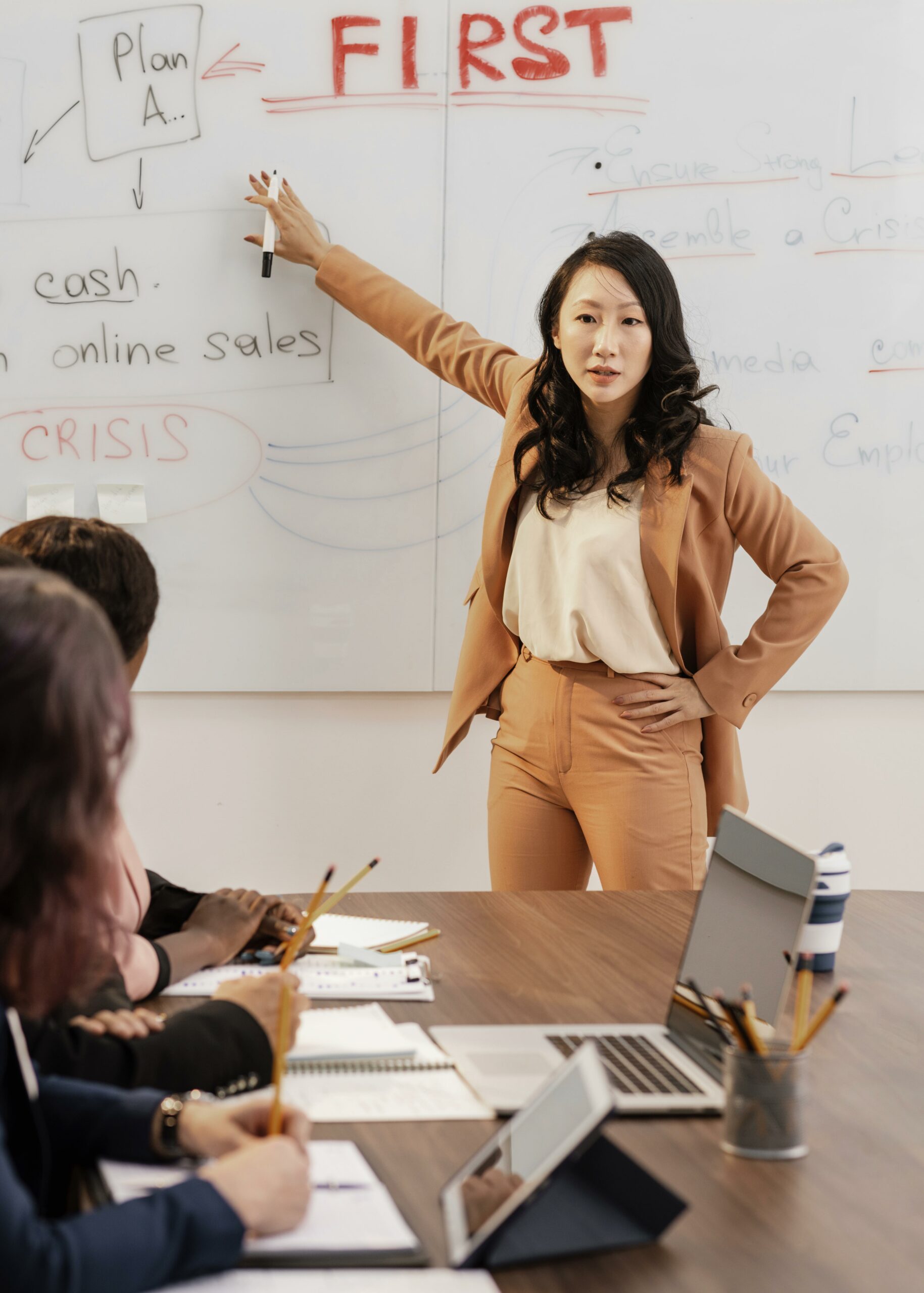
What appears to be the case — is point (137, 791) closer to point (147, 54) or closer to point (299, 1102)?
point (147, 54)

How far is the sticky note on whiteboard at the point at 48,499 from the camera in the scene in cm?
253

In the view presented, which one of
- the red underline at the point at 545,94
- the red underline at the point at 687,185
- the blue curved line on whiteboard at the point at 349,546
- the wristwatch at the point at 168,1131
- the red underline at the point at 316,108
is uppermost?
the red underline at the point at 545,94

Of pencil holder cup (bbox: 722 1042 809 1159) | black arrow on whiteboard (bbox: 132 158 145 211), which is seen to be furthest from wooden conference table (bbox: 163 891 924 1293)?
black arrow on whiteboard (bbox: 132 158 145 211)

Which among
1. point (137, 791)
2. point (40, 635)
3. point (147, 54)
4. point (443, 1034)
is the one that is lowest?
point (137, 791)

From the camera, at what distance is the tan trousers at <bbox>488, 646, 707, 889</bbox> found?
2074mm

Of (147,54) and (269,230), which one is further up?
(147,54)

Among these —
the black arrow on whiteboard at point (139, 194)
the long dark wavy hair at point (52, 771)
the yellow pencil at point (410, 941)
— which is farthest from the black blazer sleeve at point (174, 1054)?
the black arrow on whiteboard at point (139, 194)

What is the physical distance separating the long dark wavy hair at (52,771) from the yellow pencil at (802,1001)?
1.84 feet

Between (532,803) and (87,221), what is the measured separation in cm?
145

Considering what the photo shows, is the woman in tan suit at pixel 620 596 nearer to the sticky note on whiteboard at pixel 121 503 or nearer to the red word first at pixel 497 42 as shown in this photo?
the red word first at pixel 497 42

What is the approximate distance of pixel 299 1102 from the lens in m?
1.07

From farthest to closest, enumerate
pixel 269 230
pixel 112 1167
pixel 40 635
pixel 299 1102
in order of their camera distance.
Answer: pixel 269 230 < pixel 299 1102 < pixel 112 1167 < pixel 40 635

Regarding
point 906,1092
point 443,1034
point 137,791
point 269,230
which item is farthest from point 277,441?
point 906,1092

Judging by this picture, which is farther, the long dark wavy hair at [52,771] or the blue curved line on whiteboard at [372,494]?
the blue curved line on whiteboard at [372,494]
